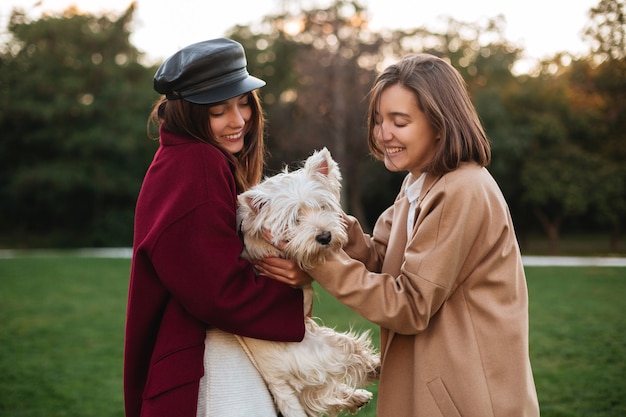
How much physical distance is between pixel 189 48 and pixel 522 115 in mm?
31990

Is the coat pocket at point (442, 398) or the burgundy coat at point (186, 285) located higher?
the burgundy coat at point (186, 285)

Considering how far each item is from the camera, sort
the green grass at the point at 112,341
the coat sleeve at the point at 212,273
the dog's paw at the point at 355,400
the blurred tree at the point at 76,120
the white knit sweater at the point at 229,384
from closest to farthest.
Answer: the coat sleeve at the point at 212,273 < the white knit sweater at the point at 229,384 < the dog's paw at the point at 355,400 < the green grass at the point at 112,341 < the blurred tree at the point at 76,120

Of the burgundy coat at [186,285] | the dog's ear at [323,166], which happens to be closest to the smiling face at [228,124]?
the burgundy coat at [186,285]

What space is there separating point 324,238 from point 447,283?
60 cm

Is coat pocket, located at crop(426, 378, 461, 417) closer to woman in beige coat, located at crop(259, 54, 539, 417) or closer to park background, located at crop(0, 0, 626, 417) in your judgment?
woman in beige coat, located at crop(259, 54, 539, 417)

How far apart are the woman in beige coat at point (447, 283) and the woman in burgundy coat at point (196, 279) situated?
0.92 ft

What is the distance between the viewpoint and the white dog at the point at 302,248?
2.85 meters

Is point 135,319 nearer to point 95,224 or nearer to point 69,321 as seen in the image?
point 69,321

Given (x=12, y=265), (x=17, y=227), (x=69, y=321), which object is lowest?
(x=17, y=227)

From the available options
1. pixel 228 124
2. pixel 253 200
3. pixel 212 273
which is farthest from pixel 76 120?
pixel 212 273

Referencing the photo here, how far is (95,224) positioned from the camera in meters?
35.8

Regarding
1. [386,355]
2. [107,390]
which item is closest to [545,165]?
[107,390]

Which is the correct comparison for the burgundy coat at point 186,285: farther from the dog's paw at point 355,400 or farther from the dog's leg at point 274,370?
the dog's paw at point 355,400

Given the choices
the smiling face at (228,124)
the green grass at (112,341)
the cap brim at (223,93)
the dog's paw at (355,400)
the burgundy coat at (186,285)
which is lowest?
the green grass at (112,341)
